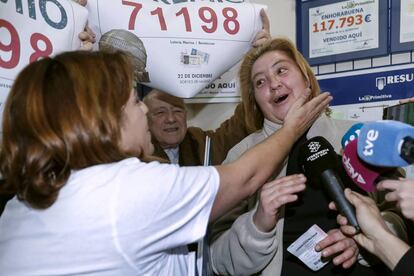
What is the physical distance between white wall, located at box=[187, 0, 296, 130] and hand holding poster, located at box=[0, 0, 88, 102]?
96 cm

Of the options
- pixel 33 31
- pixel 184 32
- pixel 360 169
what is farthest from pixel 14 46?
pixel 360 169

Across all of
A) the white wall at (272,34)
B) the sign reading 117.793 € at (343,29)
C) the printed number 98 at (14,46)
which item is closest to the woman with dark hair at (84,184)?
the printed number 98 at (14,46)

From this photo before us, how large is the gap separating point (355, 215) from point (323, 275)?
33cm

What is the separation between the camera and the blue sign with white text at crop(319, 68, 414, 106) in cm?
178

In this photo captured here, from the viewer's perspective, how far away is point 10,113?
819 millimetres

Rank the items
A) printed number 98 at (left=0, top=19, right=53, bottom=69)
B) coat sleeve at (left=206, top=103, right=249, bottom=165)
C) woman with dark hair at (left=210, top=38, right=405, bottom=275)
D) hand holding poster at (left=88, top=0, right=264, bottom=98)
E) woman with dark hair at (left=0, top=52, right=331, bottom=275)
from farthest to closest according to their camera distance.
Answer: coat sleeve at (left=206, top=103, right=249, bottom=165) < hand holding poster at (left=88, top=0, right=264, bottom=98) < printed number 98 at (left=0, top=19, right=53, bottom=69) < woman with dark hair at (left=210, top=38, right=405, bottom=275) < woman with dark hair at (left=0, top=52, right=331, bottom=275)

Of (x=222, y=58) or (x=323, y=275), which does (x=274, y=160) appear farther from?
(x=222, y=58)

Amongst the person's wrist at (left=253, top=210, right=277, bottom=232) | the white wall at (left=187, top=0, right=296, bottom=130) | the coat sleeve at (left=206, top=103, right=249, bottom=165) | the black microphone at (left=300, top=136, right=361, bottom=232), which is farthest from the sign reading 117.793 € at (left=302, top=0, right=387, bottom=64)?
the person's wrist at (left=253, top=210, right=277, bottom=232)

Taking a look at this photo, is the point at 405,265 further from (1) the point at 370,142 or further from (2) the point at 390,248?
(1) the point at 370,142

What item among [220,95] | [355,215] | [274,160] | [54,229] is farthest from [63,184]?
[220,95]

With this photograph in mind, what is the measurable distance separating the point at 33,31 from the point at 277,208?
849mm

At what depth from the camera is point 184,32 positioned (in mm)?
1546

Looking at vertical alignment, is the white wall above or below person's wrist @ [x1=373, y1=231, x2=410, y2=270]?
above

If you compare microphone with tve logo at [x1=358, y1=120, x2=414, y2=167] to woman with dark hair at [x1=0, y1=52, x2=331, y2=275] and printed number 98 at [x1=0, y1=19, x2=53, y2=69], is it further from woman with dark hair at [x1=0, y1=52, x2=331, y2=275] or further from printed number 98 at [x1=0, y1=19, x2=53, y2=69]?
printed number 98 at [x1=0, y1=19, x2=53, y2=69]
